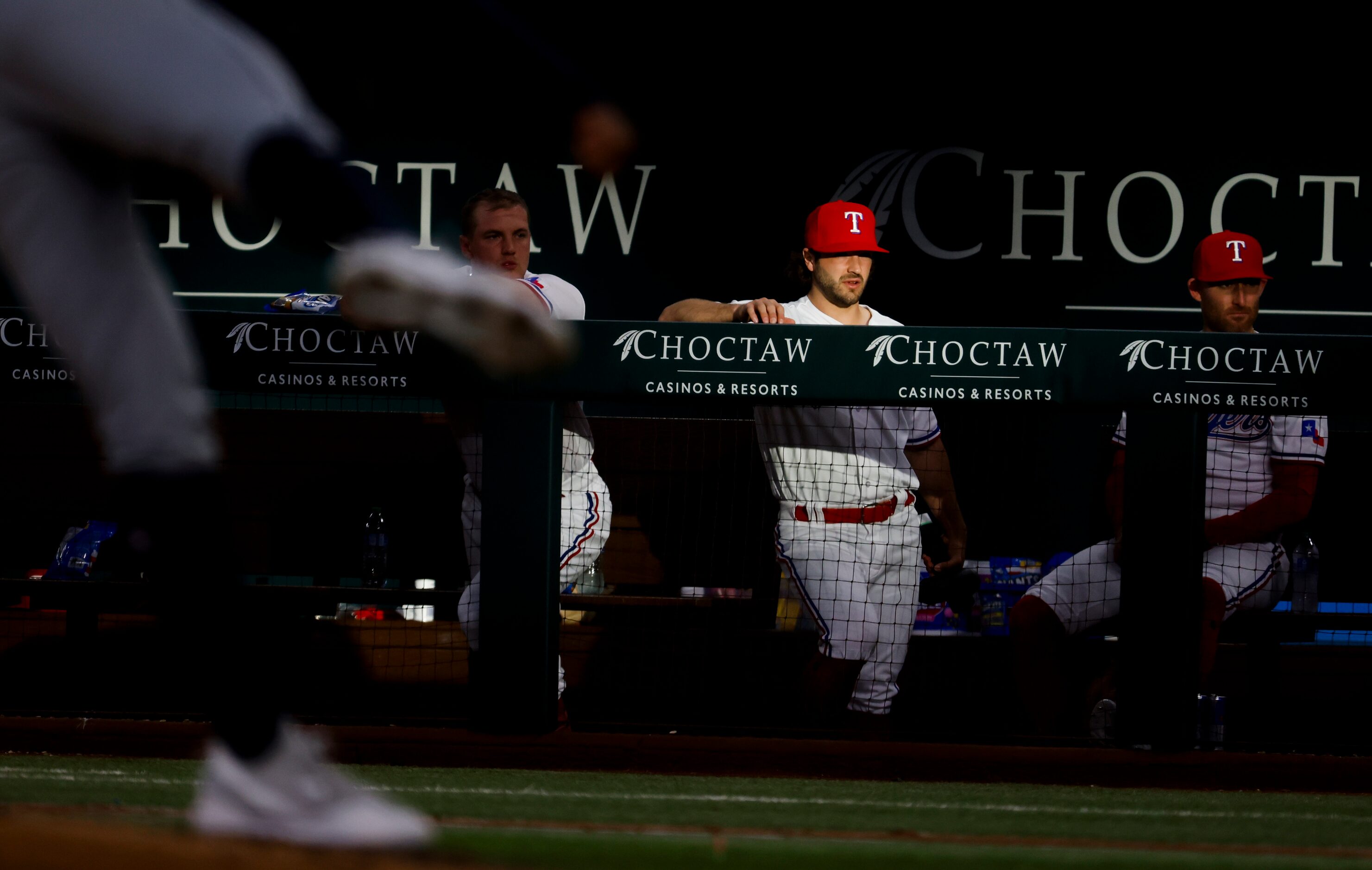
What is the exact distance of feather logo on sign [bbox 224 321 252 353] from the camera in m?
3.71

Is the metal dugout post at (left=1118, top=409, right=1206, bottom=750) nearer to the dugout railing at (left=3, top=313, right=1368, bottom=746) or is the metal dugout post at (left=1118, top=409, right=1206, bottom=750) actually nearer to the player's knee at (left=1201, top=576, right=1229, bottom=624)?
the dugout railing at (left=3, top=313, right=1368, bottom=746)

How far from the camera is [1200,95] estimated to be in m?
6.55

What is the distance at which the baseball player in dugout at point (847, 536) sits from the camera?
3.95 meters

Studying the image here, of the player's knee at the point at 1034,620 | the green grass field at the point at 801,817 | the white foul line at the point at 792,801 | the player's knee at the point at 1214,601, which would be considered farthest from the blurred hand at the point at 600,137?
the player's knee at the point at 1034,620

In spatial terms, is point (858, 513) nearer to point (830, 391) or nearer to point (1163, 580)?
point (830, 391)

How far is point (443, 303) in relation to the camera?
130cm

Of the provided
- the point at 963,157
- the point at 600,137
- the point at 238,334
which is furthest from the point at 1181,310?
the point at 600,137

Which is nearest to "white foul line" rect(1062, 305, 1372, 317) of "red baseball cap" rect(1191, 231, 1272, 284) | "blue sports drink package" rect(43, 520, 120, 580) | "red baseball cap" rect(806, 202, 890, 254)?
"red baseball cap" rect(1191, 231, 1272, 284)

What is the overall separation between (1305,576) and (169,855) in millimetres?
4200

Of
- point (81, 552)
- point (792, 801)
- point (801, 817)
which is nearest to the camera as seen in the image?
point (801, 817)

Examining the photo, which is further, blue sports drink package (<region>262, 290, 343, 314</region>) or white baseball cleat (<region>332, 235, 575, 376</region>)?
blue sports drink package (<region>262, 290, 343, 314</region>)

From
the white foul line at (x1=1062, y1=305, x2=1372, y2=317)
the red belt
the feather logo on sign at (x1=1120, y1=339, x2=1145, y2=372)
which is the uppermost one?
the white foul line at (x1=1062, y1=305, x2=1372, y2=317)

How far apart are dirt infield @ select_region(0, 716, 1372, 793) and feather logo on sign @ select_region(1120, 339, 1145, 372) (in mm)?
1006

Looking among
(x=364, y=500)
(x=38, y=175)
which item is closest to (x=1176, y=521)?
(x=38, y=175)
